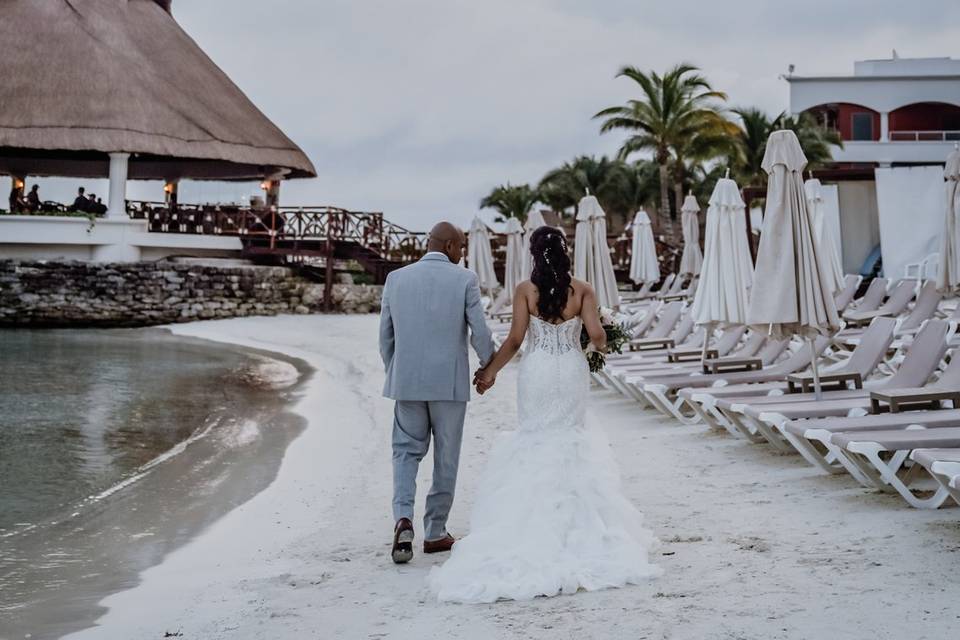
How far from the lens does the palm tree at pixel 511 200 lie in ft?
151

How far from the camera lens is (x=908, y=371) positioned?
7.37 m

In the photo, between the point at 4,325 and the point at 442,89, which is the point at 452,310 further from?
the point at 442,89

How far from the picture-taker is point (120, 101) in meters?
33.0

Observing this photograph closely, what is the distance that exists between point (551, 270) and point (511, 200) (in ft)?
138

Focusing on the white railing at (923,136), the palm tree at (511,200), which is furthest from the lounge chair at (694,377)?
the palm tree at (511,200)

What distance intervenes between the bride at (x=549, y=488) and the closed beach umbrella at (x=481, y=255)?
1582 cm

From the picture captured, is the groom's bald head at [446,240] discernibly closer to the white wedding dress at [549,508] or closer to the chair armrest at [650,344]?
the white wedding dress at [549,508]

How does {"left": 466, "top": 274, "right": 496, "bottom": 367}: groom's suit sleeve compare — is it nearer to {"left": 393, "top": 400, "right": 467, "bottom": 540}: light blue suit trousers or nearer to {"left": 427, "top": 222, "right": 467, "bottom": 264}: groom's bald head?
{"left": 427, "top": 222, "right": 467, "bottom": 264}: groom's bald head

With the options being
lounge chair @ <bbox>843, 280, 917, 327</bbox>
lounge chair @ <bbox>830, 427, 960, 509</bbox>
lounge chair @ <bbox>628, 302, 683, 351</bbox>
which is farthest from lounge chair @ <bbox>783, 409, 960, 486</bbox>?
lounge chair @ <bbox>843, 280, 917, 327</bbox>

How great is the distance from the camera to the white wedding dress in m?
4.30

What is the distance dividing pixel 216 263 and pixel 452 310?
30.1 m

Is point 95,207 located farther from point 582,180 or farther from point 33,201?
point 582,180

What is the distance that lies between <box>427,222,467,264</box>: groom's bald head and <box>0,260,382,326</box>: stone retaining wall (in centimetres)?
2804

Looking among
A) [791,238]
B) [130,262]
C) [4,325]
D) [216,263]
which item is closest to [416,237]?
[216,263]
